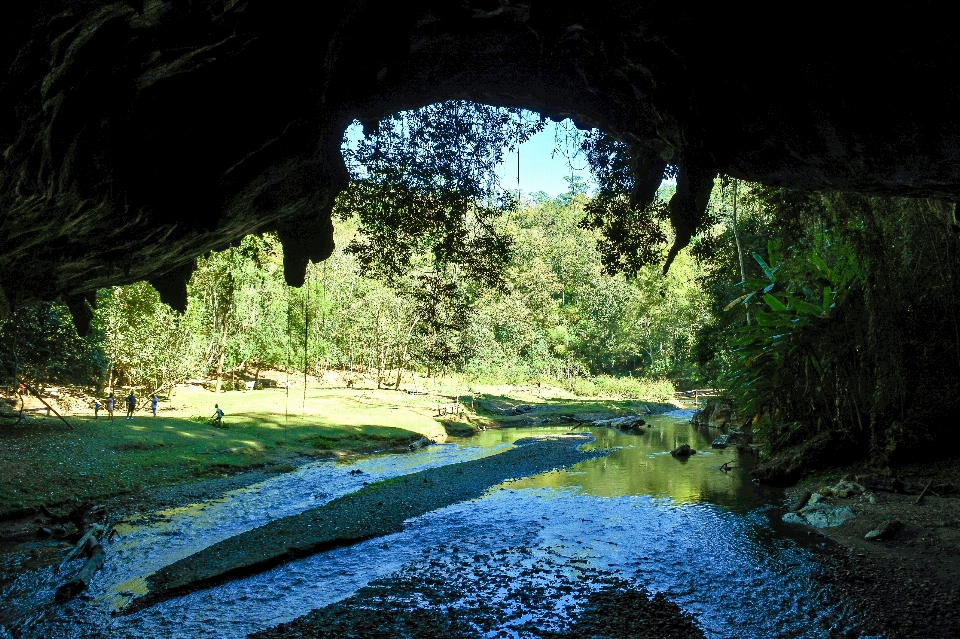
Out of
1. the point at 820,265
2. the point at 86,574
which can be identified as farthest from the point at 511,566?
the point at 820,265

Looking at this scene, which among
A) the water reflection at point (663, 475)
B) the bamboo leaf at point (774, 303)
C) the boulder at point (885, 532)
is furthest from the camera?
the bamboo leaf at point (774, 303)

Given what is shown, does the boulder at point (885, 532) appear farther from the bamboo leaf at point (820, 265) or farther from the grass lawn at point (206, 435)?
the grass lawn at point (206, 435)

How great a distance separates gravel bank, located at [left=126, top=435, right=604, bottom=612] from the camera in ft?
27.9

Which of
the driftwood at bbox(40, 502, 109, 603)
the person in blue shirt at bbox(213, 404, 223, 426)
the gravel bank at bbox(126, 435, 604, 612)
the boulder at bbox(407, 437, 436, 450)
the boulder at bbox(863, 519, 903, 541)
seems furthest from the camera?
the boulder at bbox(407, 437, 436, 450)

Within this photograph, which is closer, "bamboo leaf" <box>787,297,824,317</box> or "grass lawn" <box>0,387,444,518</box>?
"bamboo leaf" <box>787,297,824,317</box>

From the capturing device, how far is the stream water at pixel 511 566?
6738 mm

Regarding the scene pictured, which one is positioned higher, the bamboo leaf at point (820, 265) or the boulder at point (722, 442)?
the bamboo leaf at point (820, 265)

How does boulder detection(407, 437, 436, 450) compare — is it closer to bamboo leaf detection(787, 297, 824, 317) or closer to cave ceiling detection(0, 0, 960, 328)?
bamboo leaf detection(787, 297, 824, 317)

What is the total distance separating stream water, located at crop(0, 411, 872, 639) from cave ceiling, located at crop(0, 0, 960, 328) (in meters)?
4.60

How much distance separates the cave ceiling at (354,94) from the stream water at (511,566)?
460cm

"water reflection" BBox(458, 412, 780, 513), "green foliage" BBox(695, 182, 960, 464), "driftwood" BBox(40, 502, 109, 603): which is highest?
"green foliage" BBox(695, 182, 960, 464)

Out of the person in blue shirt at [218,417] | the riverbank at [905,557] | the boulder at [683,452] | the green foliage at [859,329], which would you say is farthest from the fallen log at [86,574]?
the boulder at [683,452]

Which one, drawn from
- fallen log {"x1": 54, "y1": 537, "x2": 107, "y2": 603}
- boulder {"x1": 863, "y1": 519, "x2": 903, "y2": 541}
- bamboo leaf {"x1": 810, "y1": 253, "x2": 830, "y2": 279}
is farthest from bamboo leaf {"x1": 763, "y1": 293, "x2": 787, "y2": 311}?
fallen log {"x1": 54, "y1": 537, "x2": 107, "y2": 603}

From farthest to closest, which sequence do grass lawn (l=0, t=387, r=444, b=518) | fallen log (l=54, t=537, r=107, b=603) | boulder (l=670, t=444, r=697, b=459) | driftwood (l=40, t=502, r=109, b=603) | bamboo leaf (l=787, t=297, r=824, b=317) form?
boulder (l=670, t=444, r=697, b=459) < grass lawn (l=0, t=387, r=444, b=518) < bamboo leaf (l=787, t=297, r=824, b=317) < driftwood (l=40, t=502, r=109, b=603) < fallen log (l=54, t=537, r=107, b=603)
